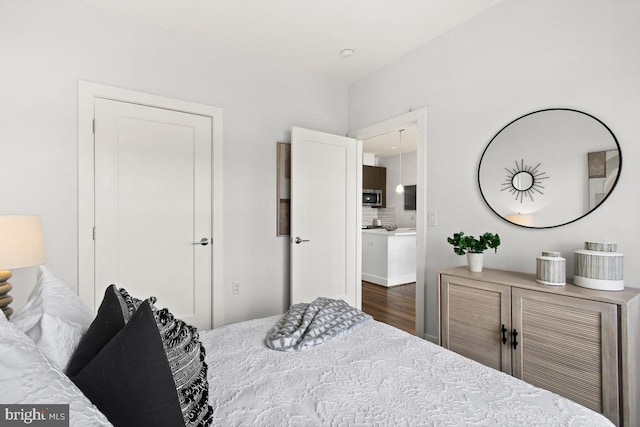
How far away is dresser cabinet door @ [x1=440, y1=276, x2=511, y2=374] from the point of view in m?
1.85

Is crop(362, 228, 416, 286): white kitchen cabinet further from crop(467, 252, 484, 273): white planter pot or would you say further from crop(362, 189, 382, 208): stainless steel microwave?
crop(467, 252, 484, 273): white planter pot

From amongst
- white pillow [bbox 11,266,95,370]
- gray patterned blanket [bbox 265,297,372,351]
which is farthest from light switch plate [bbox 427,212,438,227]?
white pillow [bbox 11,266,95,370]

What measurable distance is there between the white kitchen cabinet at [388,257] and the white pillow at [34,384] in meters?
4.78

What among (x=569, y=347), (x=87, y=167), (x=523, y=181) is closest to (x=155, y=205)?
(x=87, y=167)

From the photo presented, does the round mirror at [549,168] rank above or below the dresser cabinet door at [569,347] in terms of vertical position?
above

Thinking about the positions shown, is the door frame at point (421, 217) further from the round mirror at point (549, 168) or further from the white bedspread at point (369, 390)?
the white bedspread at point (369, 390)

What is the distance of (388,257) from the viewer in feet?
16.7

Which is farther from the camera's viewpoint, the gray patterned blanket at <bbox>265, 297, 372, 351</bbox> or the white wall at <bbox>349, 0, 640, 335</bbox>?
the white wall at <bbox>349, 0, 640, 335</bbox>

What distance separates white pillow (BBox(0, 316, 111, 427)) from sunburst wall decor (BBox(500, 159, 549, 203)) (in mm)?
2455

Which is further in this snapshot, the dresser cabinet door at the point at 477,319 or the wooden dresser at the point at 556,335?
the dresser cabinet door at the point at 477,319

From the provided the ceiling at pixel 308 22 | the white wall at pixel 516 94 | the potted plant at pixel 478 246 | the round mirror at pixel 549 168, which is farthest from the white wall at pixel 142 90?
the round mirror at pixel 549 168

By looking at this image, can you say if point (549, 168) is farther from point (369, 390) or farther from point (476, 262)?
point (369, 390)

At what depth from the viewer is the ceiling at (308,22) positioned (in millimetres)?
2314

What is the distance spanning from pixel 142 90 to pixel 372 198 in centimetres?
542
